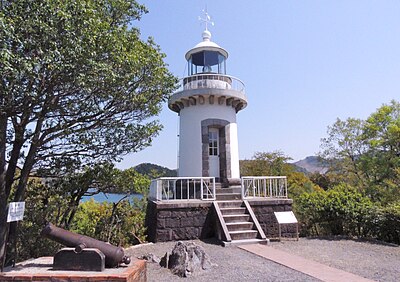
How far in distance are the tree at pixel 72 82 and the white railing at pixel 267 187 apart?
423 centimetres

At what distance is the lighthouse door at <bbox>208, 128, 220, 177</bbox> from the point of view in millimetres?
12062

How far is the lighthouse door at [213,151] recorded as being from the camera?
39.6ft

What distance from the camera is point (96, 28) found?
202 inches

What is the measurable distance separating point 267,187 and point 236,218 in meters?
2.13

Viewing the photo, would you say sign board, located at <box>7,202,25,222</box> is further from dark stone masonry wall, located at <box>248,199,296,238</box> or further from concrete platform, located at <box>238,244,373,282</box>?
dark stone masonry wall, located at <box>248,199,296,238</box>

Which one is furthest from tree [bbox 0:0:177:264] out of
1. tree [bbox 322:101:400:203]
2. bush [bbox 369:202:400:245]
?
tree [bbox 322:101:400:203]

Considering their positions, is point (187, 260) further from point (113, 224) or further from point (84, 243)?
point (113, 224)

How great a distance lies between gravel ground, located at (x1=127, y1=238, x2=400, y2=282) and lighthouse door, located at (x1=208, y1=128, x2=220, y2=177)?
12.8ft

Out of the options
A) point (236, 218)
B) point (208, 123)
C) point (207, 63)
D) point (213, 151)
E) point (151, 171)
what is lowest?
point (236, 218)

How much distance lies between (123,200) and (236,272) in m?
4.52

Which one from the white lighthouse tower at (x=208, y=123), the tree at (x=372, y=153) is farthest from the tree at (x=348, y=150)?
the white lighthouse tower at (x=208, y=123)

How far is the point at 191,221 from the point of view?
9016 mm

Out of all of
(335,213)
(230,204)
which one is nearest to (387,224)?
(335,213)

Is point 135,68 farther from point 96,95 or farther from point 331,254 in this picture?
point 331,254
